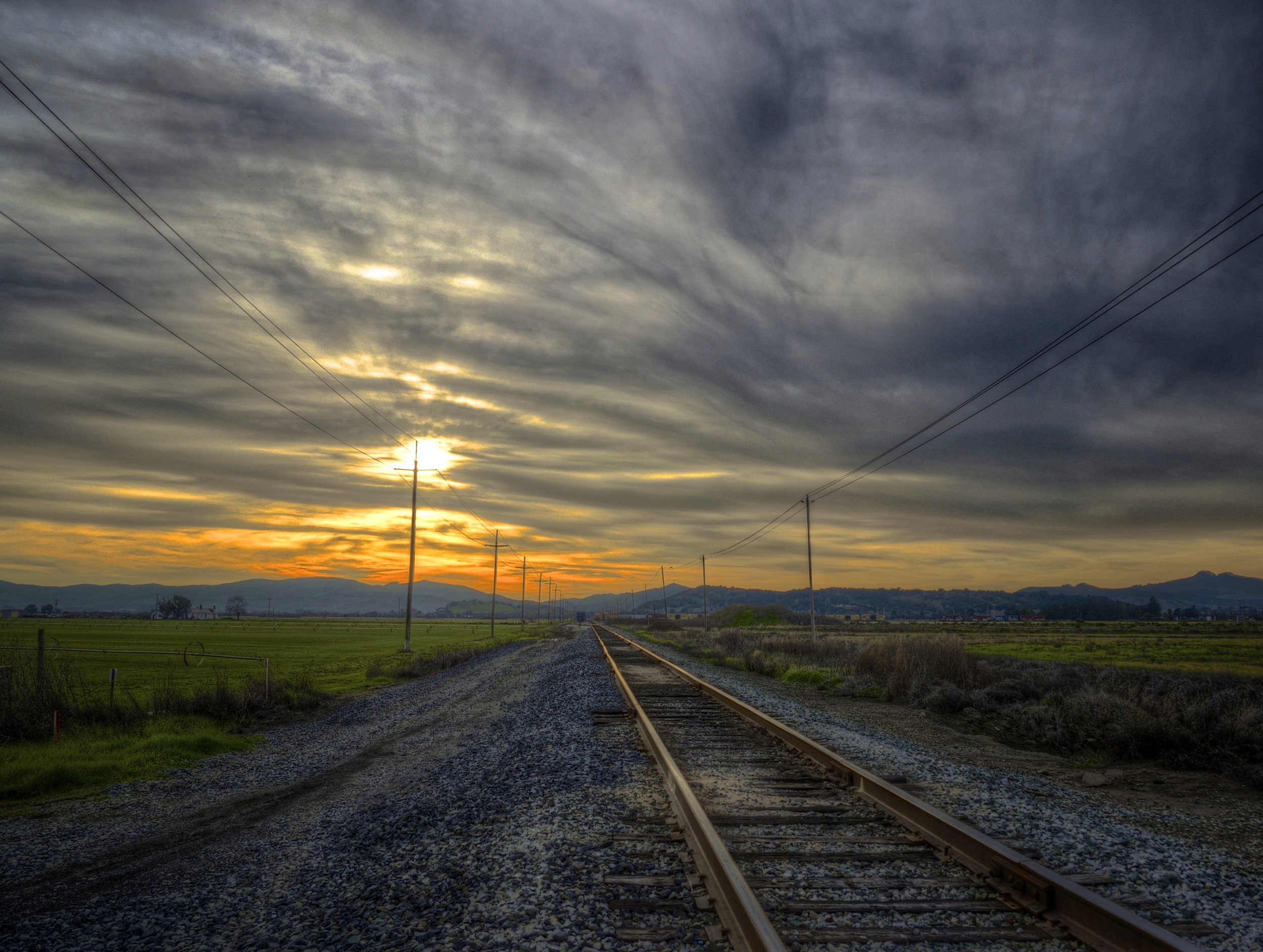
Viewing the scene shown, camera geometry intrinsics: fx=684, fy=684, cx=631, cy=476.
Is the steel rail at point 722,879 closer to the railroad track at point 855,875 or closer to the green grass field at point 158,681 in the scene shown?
the railroad track at point 855,875

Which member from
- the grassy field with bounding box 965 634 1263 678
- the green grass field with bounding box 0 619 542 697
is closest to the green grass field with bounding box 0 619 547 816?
the green grass field with bounding box 0 619 542 697

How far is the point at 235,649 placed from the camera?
53.8 m

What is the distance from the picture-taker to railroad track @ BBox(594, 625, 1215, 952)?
154 inches

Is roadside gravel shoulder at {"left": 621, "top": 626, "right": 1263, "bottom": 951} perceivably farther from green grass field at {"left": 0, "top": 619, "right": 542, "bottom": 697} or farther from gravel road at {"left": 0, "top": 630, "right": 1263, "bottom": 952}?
green grass field at {"left": 0, "top": 619, "right": 542, "bottom": 697}

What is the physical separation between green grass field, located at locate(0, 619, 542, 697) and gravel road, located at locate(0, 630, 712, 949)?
8392 millimetres

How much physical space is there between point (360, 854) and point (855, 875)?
163 inches

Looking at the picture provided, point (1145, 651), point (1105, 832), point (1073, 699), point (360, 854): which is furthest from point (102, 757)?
point (1145, 651)

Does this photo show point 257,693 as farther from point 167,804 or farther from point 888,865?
point 888,865

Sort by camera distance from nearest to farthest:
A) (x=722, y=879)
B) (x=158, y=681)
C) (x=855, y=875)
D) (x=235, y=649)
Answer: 1. (x=722, y=879)
2. (x=855, y=875)
3. (x=158, y=681)
4. (x=235, y=649)

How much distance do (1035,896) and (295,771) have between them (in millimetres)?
9929

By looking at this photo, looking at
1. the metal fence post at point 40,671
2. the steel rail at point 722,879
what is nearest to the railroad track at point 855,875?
the steel rail at point 722,879

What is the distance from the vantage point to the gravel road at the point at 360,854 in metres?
4.42

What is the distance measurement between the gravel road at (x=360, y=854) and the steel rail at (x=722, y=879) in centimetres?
22

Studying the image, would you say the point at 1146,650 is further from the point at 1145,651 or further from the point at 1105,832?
the point at 1105,832
